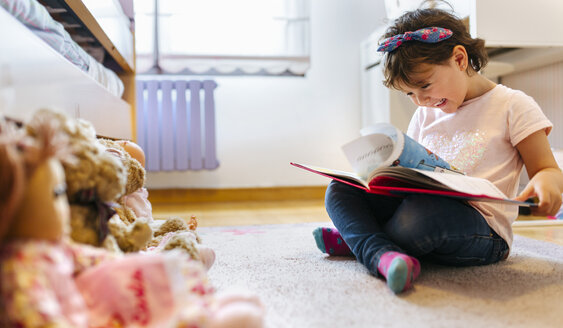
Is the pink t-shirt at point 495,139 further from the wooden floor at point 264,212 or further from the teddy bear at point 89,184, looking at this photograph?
the teddy bear at point 89,184

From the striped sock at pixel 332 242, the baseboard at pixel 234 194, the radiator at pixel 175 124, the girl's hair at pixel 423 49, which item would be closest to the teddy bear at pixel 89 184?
the striped sock at pixel 332 242

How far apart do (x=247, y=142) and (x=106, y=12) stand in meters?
1.10

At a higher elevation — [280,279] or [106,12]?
[106,12]

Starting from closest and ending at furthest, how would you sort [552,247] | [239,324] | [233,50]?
[239,324], [552,247], [233,50]

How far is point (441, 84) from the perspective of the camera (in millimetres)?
789

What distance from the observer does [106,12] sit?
1208 mm

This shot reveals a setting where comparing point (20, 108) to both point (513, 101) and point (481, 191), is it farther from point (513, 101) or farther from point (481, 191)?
point (513, 101)

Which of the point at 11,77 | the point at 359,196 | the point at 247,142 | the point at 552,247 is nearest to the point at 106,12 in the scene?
the point at 11,77

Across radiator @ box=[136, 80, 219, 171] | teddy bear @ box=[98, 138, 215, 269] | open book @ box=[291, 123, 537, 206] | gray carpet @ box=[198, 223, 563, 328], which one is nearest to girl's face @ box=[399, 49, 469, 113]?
open book @ box=[291, 123, 537, 206]

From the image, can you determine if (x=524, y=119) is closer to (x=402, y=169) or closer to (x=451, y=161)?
(x=451, y=161)

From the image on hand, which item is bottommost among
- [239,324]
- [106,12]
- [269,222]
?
[269,222]

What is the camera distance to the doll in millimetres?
286

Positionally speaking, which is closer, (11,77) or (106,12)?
(11,77)

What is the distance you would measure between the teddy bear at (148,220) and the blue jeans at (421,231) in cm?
26
